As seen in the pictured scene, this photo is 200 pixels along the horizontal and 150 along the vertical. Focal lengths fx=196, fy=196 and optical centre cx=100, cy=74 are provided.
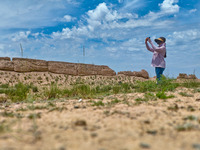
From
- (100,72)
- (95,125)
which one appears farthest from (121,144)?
(100,72)

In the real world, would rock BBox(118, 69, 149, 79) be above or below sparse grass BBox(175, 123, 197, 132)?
above

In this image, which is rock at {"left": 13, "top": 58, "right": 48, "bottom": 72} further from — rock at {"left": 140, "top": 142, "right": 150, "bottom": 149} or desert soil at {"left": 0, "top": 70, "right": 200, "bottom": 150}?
rock at {"left": 140, "top": 142, "right": 150, "bottom": 149}

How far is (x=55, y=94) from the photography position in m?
6.98

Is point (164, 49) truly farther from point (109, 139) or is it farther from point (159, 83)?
point (109, 139)

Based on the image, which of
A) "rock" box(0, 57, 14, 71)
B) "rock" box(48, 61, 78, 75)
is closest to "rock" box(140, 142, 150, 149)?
"rock" box(0, 57, 14, 71)

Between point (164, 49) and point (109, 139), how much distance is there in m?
8.68

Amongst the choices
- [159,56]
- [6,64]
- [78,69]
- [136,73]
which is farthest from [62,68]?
[159,56]

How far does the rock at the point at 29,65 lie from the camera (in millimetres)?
18761

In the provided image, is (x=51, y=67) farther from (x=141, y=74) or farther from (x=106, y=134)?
(x=106, y=134)

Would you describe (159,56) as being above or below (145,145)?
above

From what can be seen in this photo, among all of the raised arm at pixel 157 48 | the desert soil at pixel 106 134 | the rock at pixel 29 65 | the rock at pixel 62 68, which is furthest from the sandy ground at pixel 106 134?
the rock at pixel 62 68

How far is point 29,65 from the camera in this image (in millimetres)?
19344

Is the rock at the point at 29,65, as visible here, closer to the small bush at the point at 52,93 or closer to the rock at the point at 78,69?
the rock at the point at 78,69

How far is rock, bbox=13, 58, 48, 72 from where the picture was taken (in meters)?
18.8
